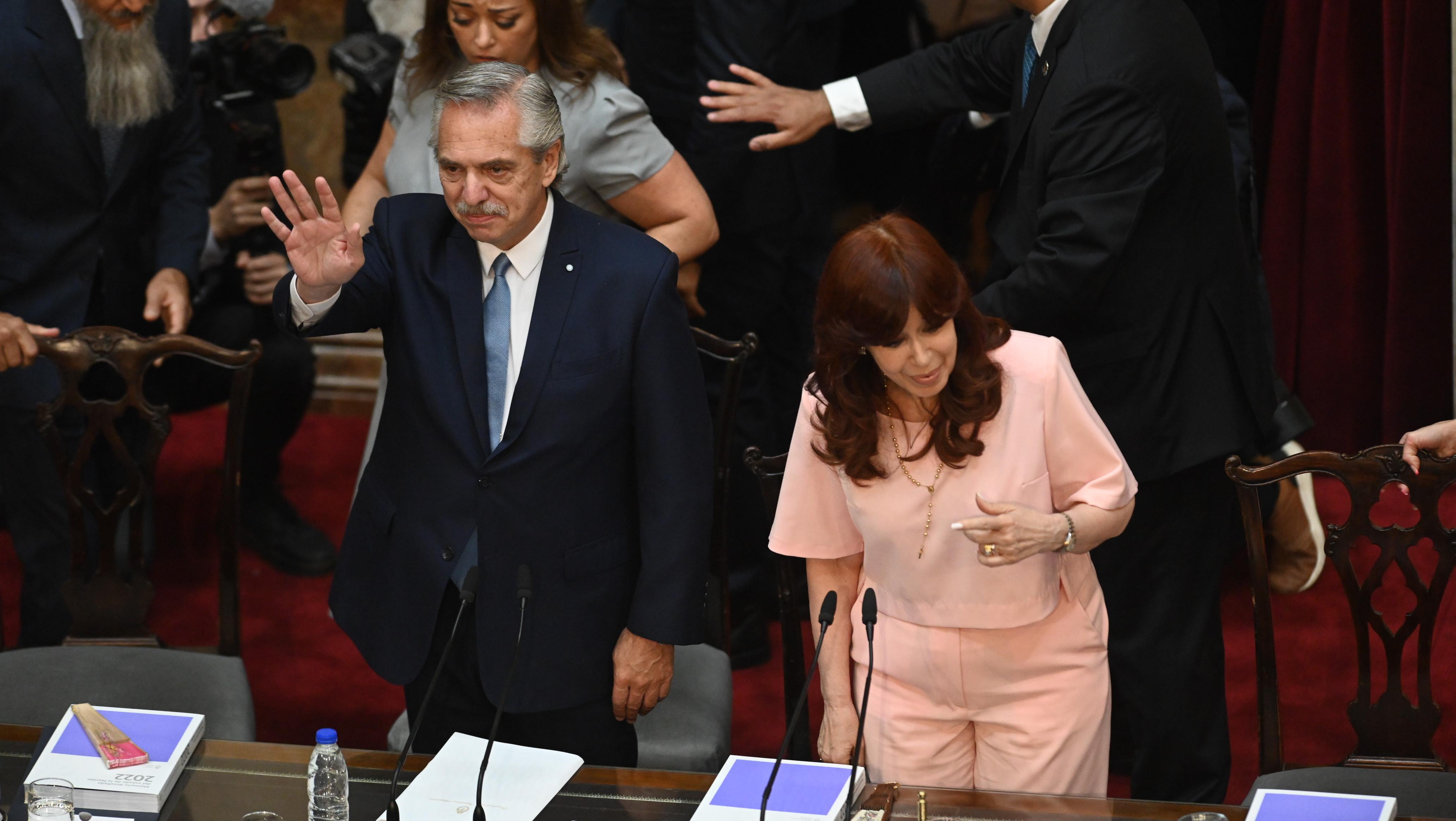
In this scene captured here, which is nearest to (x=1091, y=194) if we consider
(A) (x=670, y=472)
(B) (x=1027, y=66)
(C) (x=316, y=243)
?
(B) (x=1027, y=66)

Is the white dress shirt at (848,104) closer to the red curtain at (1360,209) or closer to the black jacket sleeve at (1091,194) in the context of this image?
the black jacket sleeve at (1091,194)

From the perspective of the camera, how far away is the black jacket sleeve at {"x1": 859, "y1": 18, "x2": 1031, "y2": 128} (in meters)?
3.24

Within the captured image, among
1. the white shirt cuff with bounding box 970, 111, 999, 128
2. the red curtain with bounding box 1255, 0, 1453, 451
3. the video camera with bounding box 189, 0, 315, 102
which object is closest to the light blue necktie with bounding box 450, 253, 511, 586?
the white shirt cuff with bounding box 970, 111, 999, 128

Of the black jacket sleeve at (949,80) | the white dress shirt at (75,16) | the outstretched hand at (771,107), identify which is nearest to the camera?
the black jacket sleeve at (949,80)

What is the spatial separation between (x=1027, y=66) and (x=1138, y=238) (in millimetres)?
399

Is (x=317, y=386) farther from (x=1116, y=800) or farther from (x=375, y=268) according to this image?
(x=1116, y=800)

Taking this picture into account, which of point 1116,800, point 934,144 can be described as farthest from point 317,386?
point 1116,800

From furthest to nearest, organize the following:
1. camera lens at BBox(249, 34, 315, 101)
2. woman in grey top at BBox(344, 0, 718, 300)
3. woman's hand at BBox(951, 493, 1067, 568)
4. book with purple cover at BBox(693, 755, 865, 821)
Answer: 1. camera lens at BBox(249, 34, 315, 101)
2. woman in grey top at BBox(344, 0, 718, 300)
3. woman's hand at BBox(951, 493, 1067, 568)
4. book with purple cover at BBox(693, 755, 865, 821)

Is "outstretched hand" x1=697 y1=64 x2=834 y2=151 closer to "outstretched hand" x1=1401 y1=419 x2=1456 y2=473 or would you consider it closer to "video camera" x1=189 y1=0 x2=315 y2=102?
"video camera" x1=189 y1=0 x2=315 y2=102

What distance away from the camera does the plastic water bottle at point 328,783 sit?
2127 millimetres

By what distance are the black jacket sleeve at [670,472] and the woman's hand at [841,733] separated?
250mm

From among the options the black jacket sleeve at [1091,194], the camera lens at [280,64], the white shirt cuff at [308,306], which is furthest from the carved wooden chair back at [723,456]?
the camera lens at [280,64]

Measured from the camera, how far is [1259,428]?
297 cm

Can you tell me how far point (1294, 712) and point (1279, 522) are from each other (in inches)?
22.8
